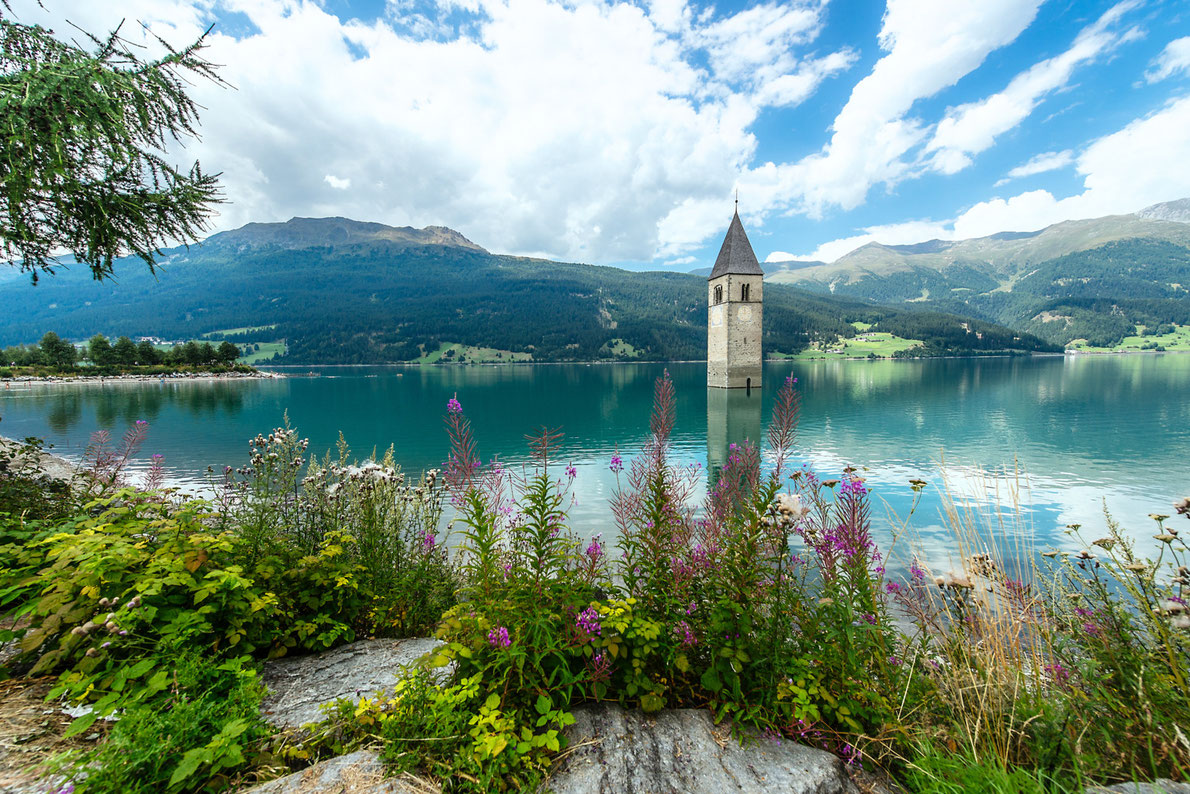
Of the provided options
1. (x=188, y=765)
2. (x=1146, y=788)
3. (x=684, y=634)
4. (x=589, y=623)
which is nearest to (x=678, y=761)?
(x=684, y=634)

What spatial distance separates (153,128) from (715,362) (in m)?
58.6

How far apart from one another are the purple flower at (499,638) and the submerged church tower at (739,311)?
56.5m

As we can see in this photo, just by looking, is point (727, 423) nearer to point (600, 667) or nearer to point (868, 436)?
point (868, 436)

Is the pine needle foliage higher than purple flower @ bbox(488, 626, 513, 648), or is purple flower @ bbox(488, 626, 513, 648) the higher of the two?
the pine needle foliage

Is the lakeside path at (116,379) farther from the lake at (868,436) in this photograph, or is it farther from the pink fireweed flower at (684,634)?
the pink fireweed flower at (684,634)

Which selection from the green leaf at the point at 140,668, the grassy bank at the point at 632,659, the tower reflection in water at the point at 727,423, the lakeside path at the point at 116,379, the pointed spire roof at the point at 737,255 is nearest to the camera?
the grassy bank at the point at 632,659

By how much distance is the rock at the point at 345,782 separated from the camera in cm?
221

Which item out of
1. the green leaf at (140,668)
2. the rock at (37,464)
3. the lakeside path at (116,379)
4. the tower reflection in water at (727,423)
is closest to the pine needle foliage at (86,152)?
the rock at (37,464)

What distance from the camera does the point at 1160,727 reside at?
2.31 meters

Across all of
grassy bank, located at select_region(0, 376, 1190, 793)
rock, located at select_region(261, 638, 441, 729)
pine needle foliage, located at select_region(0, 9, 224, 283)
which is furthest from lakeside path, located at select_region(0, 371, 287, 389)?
rock, located at select_region(261, 638, 441, 729)

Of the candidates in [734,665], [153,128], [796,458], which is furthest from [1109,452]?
[153,128]

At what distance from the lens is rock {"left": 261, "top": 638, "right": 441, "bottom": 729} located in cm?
299

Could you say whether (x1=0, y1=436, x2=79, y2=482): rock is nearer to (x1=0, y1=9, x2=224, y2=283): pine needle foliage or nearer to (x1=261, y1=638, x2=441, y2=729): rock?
(x1=0, y1=9, x2=224, y2=283): pine needle foliage

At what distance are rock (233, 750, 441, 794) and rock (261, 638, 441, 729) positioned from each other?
1.58 ft
